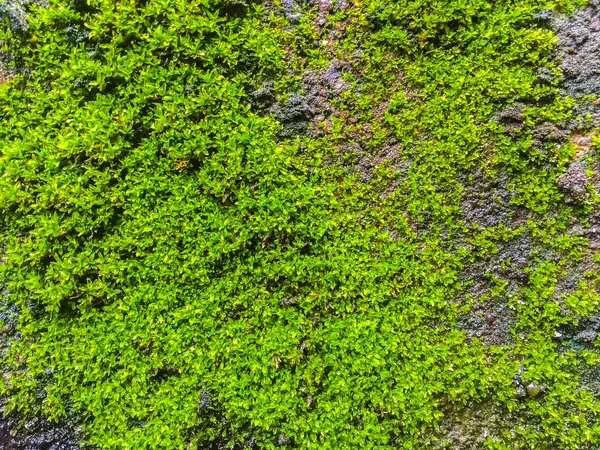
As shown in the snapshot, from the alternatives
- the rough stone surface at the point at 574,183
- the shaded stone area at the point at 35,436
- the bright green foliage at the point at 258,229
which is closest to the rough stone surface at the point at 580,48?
the bright green foliage at the point at 258,229

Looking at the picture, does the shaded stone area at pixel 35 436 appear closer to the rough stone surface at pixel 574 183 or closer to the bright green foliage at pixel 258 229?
the bright green foliage at pixel 258 229

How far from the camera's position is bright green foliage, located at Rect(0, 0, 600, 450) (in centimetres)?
138

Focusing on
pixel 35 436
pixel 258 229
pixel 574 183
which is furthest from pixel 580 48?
pixel 35 436

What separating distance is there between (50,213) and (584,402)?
2152mm

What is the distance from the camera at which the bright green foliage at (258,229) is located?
1383 millimetres

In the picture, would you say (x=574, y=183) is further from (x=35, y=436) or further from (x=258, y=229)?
(x=35, y=436)

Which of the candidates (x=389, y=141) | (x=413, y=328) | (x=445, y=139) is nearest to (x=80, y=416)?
(x=413, y=328)

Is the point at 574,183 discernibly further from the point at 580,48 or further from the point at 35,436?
the point at 35,436

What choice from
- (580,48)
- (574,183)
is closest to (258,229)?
(574,183)

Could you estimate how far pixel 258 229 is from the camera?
139 cm

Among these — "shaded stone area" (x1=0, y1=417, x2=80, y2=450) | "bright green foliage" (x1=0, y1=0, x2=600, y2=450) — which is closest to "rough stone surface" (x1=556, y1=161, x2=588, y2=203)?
"bright green foliage" (x1=0, y1=0, x2=600, y2=450)

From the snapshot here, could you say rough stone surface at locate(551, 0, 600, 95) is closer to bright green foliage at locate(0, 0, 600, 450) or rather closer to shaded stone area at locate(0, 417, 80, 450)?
bright green foliage at locate(0, 0, 600, 450)

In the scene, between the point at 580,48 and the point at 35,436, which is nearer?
the point at 580,48

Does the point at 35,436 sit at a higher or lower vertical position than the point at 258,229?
lower
